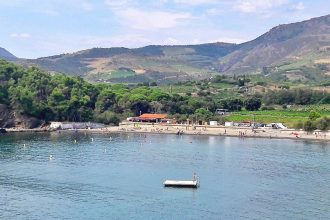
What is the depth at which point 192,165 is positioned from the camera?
79938mm

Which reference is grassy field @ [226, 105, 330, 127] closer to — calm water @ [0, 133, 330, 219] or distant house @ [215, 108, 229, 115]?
distant house @ [215, 108, 229, 115]

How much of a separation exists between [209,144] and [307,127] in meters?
25.9

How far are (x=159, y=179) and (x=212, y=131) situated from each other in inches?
2367

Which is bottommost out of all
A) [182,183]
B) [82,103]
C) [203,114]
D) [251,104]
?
[182,183]

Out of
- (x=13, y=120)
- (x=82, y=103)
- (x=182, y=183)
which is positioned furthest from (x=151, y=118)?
(x=182, y=183)

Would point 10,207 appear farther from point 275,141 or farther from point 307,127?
point 307,127

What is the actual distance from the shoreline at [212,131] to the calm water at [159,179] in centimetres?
1032

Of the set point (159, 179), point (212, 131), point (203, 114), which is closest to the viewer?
point (159, 179)

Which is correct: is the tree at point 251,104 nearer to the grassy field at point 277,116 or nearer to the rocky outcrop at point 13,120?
the grassy field at point 277,116

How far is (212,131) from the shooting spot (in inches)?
5030

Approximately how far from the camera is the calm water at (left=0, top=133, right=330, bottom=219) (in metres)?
53.9

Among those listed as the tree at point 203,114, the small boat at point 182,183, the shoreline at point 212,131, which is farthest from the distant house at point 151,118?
the small boat at point 182,183

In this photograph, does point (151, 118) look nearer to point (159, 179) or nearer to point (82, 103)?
point (82, 103)

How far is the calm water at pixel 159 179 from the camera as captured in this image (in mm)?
53875
